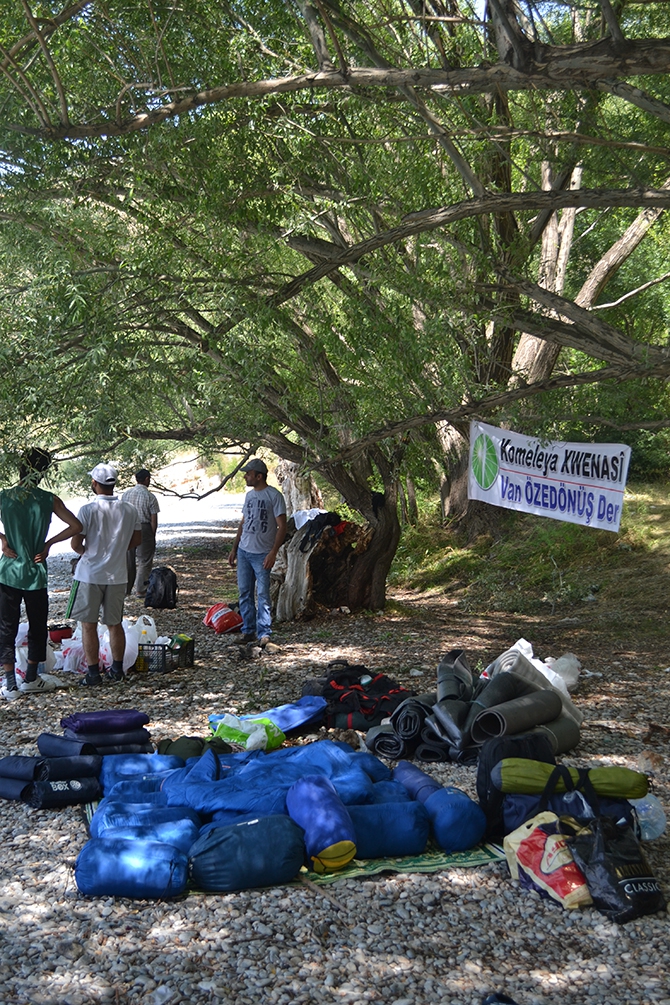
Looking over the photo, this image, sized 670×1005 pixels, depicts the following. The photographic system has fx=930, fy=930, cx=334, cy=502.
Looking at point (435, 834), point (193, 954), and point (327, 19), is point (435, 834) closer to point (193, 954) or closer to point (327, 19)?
point (193, 954)

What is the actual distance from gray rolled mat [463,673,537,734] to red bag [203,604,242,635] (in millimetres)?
Answer: 4757

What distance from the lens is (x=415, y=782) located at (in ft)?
16.9

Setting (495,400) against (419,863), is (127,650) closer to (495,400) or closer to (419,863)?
(495,400)

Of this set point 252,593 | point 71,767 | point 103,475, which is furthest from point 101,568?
point 71,767

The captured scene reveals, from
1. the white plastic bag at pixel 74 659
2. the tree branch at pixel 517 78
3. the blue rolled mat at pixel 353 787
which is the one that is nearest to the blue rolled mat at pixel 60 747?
the blue rolled mat at pixel 353 787

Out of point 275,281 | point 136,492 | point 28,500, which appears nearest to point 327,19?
point 275,281

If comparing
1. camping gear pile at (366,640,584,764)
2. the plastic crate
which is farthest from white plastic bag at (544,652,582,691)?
the plastic crate

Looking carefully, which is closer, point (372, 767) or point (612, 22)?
point (612, 22)

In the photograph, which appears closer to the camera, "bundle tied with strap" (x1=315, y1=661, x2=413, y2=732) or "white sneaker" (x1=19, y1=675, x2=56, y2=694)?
"bundle tied with strap" (x1=315, y1=661, x2=413, y2=732)

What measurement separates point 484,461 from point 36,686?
5239 mm

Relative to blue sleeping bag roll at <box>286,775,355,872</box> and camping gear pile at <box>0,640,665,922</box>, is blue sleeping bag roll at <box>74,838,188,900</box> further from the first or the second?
blue sleeping bag roll at <box>286,775,355,872</box>

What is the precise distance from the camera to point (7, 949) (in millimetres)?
3664

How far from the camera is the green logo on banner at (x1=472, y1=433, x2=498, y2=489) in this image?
10102 millimetres

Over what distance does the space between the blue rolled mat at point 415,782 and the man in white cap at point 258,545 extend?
169 inches
